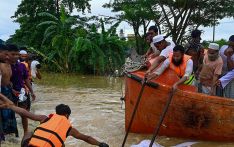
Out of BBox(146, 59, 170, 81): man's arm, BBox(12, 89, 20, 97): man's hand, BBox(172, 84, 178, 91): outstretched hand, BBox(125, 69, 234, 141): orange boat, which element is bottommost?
BBox(125, 69, 234, 141): orange boat

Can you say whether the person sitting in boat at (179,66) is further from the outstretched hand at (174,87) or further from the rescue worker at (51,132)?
the rescue worker at (51,132)

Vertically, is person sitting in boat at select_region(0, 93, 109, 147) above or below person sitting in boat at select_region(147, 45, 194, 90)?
below

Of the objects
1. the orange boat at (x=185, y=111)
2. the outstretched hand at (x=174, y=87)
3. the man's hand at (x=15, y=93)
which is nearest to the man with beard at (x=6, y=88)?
the man's hand at (x=15, y=93)

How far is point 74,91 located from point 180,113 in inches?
319

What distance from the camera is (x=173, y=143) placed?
21.9 ft

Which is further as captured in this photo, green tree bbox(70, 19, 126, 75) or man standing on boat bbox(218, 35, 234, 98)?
green tree bbox(70, 19, 126, 75)

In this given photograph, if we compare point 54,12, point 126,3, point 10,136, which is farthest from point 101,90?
point 54,12

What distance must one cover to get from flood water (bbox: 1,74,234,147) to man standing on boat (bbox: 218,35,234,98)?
0.95 m

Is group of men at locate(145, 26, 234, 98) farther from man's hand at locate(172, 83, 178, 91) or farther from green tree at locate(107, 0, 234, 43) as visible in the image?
green tree at locate(107, 0, 234, 43)

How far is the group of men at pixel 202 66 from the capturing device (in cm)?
650

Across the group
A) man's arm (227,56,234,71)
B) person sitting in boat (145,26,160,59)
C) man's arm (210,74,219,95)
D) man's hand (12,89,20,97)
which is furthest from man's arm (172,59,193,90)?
man's hand (12,89,20,97)

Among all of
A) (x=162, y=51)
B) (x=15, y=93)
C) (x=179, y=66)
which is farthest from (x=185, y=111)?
(x=15, y=93)

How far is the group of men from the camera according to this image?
6.50m

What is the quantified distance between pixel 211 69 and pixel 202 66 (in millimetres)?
207
